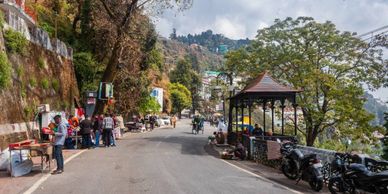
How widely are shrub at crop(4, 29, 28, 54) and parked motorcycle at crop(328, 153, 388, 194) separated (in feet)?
48.9

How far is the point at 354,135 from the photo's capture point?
26.8 meters

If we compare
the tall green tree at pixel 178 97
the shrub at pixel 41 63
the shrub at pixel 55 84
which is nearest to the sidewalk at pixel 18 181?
the shrub at pixel 41 63

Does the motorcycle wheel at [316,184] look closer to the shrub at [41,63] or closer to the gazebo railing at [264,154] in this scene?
the gazebo railing at [264,154]

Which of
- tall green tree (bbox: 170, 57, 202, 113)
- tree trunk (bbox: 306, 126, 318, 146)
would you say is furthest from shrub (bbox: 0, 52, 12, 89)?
tall green tree (bbox: 170, 57, 202, 113)

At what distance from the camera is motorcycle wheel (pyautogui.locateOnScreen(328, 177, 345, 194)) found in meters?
10.4

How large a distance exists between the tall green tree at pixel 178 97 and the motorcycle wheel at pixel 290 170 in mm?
96379

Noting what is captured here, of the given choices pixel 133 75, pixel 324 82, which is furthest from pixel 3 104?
pixel 133 75

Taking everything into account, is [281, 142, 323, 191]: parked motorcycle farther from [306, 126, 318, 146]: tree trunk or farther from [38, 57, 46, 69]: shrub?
[38, 57, 46, 69]: shrub

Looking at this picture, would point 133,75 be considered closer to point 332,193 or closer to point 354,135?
point 354,135

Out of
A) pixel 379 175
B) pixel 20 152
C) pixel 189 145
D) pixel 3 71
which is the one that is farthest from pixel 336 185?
pixel 189 145

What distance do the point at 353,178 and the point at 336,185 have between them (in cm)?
79

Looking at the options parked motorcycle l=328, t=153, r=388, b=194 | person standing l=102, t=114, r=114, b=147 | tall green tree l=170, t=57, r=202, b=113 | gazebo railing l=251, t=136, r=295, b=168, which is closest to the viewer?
parked motorcycle l=328, t=153, r=388, b=194

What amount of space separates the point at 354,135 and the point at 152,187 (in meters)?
19.5

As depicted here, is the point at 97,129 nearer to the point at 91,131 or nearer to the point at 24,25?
the point at 91,131
